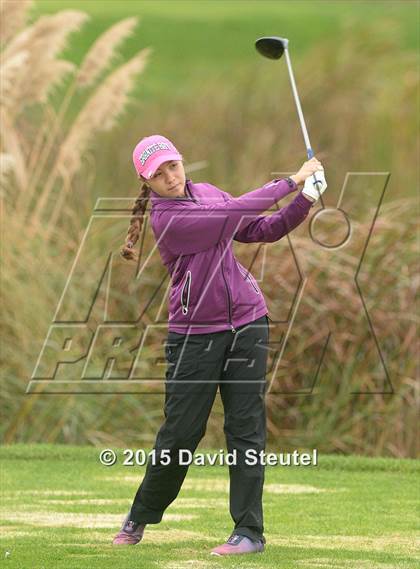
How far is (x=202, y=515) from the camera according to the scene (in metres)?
7.16

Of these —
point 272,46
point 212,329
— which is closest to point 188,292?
point 212,329

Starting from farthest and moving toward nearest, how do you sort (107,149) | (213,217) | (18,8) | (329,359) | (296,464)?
(107,149), (18,8), (329,359), (296,464), (213,217)

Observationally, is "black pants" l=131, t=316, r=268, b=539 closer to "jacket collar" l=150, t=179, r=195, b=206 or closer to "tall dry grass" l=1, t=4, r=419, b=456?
"jacket collar" l=150, t=179, r=195, b=206

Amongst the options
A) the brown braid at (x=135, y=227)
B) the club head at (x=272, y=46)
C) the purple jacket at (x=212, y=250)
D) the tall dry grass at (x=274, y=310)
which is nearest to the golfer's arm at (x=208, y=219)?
the purple jacket at (x=212, y=250)

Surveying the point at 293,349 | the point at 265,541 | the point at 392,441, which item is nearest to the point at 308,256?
the point at 293,349

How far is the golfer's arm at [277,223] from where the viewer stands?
5.70 meters

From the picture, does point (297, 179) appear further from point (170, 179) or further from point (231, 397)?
point (231, 397)

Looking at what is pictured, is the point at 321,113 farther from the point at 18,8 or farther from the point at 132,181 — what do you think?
the point at 18,8

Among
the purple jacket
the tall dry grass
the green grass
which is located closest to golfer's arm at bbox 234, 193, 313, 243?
the purple jacket

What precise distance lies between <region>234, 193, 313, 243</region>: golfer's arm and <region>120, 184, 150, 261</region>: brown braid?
462 millimetres

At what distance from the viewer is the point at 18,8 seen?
10867 mm

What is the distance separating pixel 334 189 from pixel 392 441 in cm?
355

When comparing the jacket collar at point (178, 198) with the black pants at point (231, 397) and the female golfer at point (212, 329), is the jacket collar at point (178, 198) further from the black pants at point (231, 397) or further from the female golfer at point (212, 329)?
the black pants at point (231, 397)

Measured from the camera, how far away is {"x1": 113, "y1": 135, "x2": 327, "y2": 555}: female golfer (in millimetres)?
5828
